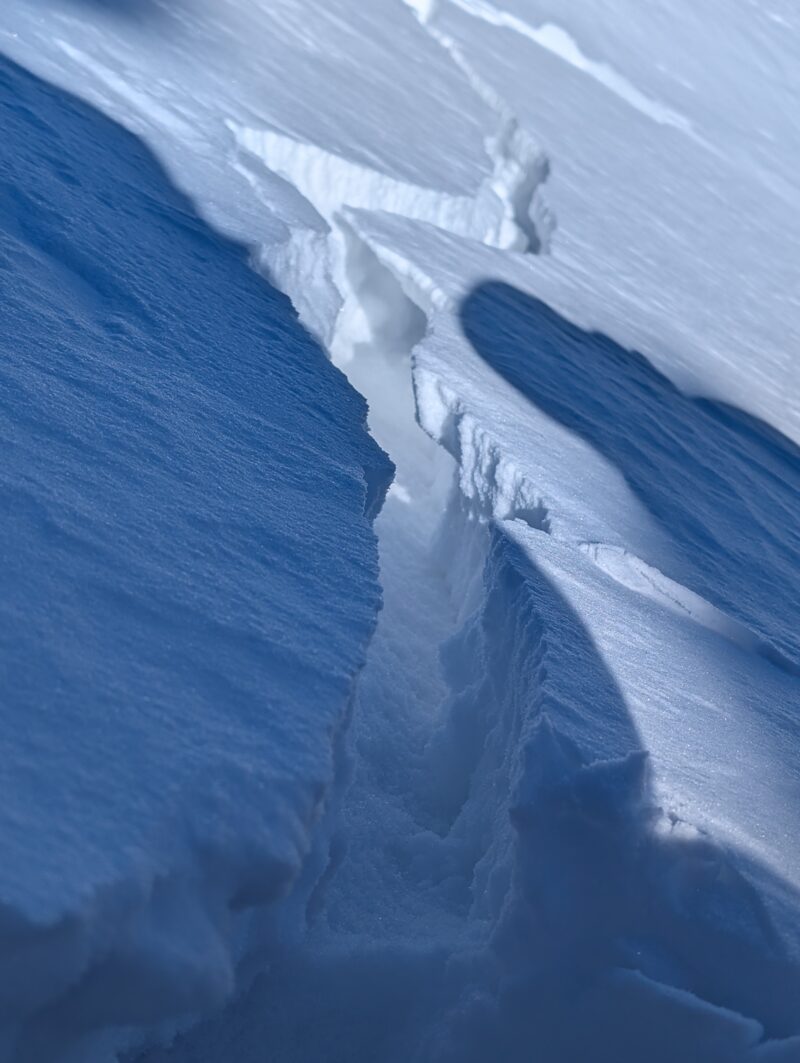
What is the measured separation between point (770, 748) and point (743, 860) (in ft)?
1.17

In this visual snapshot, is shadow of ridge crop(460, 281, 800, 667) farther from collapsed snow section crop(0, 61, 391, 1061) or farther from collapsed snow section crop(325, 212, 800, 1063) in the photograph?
collapsed snow section crop(0, 61, 391, 1061)

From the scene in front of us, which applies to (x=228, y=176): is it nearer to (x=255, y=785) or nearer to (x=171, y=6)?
(x=171, y=6)

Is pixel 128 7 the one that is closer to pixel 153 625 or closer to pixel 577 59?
pixel 153 625

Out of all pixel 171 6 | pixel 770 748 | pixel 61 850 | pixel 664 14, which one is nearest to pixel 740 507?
pixel 770 748

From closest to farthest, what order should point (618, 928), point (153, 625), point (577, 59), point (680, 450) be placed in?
point (153, 625), point (618, 928), point (680, 450), point (577, 59)

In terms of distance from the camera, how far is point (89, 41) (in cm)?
394

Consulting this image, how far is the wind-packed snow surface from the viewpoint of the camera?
127 centimetres

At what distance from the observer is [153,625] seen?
1443mm

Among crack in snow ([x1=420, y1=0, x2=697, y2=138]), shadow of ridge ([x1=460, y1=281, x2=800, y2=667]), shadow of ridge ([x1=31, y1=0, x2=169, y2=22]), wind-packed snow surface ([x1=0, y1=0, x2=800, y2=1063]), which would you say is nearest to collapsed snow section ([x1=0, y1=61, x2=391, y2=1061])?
wind-packed snow surface ([x1=0, y1=0, x2=800, y2=1063])

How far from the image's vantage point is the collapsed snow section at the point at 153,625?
1.16m

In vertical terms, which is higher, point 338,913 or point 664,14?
point 664,14

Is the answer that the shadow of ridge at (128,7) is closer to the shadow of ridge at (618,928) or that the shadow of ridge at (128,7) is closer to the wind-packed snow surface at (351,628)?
the wind-packed snow surface at (351,628)

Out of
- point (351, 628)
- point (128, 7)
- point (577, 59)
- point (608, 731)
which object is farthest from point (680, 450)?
point (577, 59)

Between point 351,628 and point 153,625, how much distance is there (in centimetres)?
30
